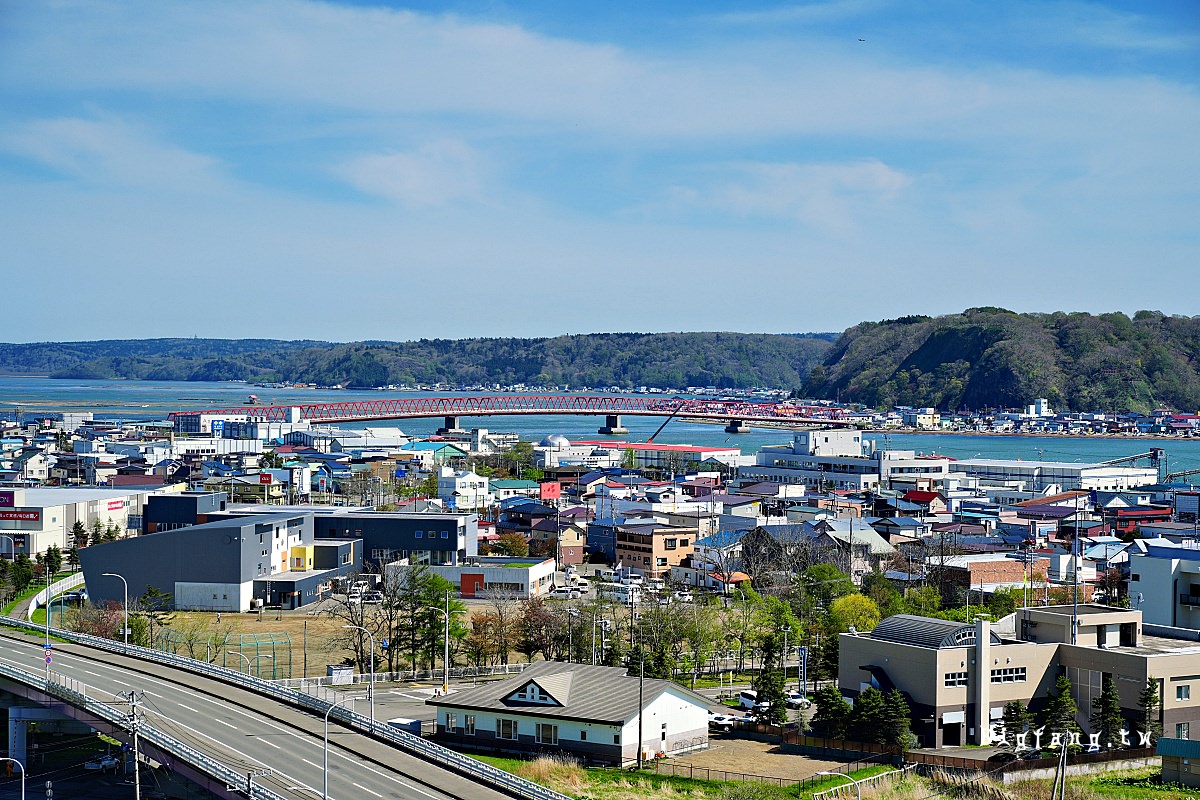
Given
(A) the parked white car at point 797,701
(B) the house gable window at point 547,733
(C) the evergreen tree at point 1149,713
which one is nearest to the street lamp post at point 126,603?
(B) the house gable window at point 547,733

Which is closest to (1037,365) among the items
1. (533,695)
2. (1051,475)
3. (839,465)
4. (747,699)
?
(1051,475)

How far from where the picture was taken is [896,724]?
8578mm

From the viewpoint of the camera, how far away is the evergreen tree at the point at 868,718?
8.62 m

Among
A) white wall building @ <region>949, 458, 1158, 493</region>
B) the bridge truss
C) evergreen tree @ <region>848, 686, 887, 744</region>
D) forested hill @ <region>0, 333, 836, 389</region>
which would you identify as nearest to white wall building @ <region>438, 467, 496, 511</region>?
white wall building @ <region>949, 458, 1158, 493</region>

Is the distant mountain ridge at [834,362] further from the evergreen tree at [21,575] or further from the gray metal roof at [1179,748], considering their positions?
the gray metal roof at [1179,748]

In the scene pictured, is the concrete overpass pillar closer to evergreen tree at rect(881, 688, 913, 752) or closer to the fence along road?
the fence along road

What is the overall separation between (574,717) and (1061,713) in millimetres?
2955

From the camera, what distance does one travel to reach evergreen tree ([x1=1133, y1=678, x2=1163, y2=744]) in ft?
28.8

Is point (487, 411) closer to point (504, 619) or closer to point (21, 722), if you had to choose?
point (504, 619)

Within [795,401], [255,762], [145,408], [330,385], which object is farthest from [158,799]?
[330,385]

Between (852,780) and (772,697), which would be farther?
(772,697)

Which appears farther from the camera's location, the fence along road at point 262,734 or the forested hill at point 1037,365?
the forested hill at point 1037,365

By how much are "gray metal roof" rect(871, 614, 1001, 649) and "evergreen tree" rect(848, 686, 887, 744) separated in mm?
467

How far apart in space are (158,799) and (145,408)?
A: 5371 centimetres
